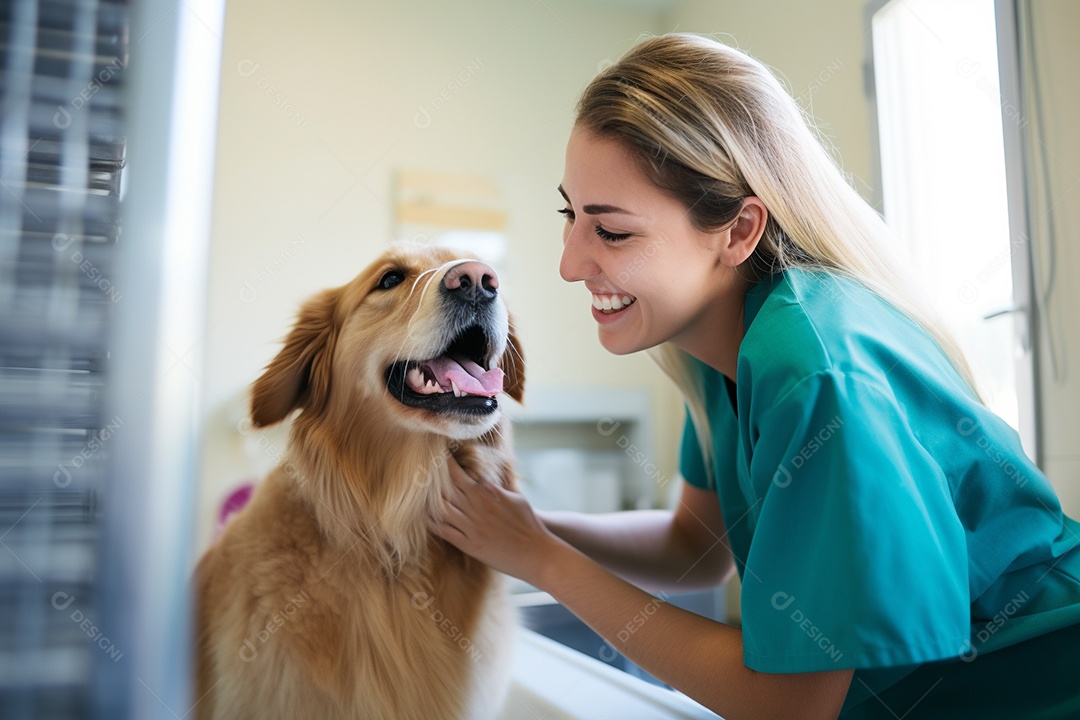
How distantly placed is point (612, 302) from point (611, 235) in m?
0.11

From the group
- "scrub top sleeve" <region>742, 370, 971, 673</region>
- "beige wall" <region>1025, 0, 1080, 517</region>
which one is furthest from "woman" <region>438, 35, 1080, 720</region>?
"beige wall" <region>1025, 0, 1080, 517</region>

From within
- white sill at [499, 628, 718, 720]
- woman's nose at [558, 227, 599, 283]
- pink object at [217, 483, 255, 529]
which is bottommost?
white sill at [499, 628, 718, 720]

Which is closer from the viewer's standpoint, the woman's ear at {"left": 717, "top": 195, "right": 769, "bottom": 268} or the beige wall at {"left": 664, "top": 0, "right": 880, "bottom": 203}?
the woman's ear at {"left": 717, "top": 195, "right": 769, "bottom": 268}

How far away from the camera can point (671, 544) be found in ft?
4.20

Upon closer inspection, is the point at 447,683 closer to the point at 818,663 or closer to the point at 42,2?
the point at 818,663

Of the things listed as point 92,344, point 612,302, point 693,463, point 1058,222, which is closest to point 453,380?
point 612,302

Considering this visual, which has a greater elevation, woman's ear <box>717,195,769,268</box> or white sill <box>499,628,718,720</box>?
woman's ear <box>717,195,769,268</box>

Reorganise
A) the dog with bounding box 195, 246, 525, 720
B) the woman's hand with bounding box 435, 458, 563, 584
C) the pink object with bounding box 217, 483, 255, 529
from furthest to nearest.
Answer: the pink object with bounding box 217, 483, 255, 529, the woman's hand with bounding box 435, 458, 563, 584, the dog with bounding box 195, 246, 525, 720

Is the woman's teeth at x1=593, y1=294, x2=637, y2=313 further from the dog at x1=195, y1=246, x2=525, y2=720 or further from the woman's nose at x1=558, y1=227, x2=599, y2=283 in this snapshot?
the dog at x1=195, y1=246, x2=525, y2=720

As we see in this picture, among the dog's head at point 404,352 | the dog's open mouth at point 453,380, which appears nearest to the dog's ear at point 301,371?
the dog's head at point 404,352

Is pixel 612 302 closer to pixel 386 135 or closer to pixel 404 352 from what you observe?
pixel 404 352

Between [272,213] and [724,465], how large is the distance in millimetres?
1595

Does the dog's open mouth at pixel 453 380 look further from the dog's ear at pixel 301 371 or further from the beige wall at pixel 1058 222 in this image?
the beige wall at pixel 1058 222

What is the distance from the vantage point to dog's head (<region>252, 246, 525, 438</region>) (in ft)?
3.23
